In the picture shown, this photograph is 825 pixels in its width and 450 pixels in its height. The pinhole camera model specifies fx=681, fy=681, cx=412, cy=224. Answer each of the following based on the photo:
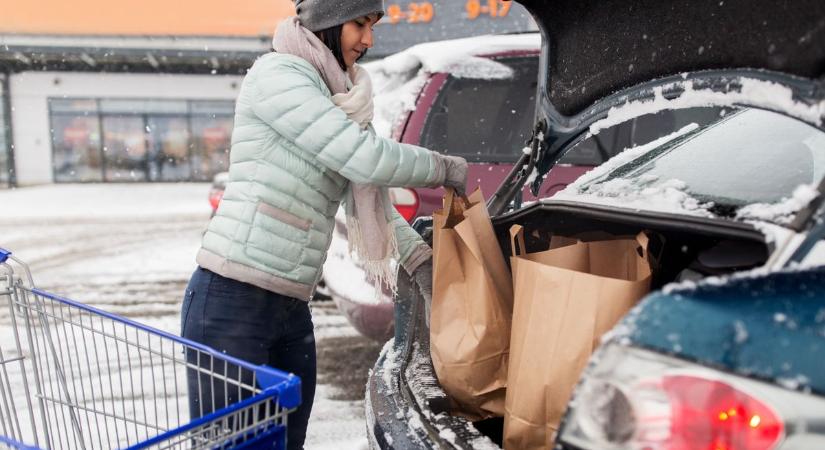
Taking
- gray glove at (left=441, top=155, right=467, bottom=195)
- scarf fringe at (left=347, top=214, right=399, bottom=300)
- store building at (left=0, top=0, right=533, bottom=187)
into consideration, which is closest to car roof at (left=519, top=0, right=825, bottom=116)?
gray glove at (left=441, top=155, right=467, bottom=195)

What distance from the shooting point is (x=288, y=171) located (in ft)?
6.44

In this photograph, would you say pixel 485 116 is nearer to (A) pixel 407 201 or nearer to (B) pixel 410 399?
(A) pixel 407 201

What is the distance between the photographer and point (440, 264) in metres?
1.94

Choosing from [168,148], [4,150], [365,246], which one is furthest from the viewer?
[168,148]

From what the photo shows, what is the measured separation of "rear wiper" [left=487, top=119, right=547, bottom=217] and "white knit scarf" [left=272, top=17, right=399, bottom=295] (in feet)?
1.38

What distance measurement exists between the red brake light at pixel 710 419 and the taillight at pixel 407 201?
2498 mm

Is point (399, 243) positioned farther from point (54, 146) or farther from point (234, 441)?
point (54, 146)

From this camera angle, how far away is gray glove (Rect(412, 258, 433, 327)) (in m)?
2.21

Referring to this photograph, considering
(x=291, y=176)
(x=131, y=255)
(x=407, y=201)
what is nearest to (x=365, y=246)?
(x=291, y=176)

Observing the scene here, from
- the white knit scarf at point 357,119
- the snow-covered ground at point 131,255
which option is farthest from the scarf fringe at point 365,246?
the snow-covered ground at point 131,255

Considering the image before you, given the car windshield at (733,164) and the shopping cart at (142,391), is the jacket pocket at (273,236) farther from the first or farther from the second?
the car windshield at (733,164)

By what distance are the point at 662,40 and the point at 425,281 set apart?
102 centimetres

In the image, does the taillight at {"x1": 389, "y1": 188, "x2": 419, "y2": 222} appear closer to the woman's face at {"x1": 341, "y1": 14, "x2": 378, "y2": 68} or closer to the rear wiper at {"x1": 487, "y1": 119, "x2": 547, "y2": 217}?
the rear wiper at {"x1": 487, "y1": 119, "x2": 547, "y2": 217}

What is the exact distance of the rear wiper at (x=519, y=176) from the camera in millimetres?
2384
